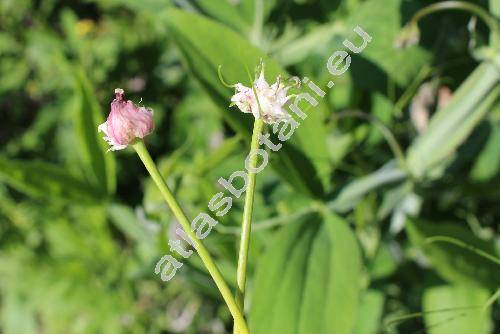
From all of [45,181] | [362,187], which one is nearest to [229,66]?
[362,187]

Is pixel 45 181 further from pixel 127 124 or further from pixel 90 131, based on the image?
pixel 127 124

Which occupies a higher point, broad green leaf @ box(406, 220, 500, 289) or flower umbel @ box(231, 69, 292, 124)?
flower umbel @ box(231, 69, 292, 124)

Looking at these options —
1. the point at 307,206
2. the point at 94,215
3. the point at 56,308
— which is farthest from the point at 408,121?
the point at 56,308

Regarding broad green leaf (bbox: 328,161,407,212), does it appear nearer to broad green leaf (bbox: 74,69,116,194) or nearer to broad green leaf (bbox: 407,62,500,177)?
broad green leaf (bbox: 407,62,500,177)

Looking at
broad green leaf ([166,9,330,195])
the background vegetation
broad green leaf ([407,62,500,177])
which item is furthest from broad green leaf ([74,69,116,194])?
broad green leaf ([407,62,500,177])

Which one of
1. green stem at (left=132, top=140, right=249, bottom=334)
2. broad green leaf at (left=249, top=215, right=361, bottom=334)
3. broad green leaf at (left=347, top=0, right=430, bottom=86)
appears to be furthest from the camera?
broad green leaf at (left=347, top=0, right=430, bottom=86)

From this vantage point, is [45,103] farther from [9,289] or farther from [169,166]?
[169,166]
